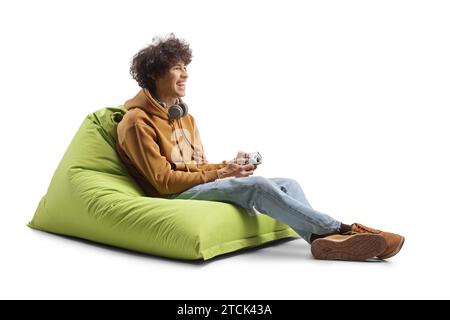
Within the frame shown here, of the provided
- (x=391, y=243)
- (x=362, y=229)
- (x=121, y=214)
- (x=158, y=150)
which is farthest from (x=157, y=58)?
(x=391, y=243)

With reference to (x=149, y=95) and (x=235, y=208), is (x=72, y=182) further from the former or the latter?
(x=235, y=208)

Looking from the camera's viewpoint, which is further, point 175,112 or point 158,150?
point 175,112

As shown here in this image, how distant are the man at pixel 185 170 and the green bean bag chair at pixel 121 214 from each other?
0.13m

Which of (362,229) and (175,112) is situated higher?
(175,112)

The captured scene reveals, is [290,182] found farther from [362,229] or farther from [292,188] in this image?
[362,229]

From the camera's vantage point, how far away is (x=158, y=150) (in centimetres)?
376

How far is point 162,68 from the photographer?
3.98 metres

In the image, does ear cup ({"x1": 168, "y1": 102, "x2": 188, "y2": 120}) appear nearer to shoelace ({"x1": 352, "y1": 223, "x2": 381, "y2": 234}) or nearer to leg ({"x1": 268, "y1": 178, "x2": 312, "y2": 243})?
leg ({"x1": 268, "y1": 178, "x2": 312, "y2": 243})

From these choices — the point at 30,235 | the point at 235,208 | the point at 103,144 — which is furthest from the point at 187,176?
the point at 30,235

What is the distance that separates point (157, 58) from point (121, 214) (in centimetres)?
97

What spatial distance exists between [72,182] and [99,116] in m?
0.46

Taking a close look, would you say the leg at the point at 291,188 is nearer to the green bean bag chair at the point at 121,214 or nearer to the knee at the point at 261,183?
the green bean bag chair at the point at 121,214

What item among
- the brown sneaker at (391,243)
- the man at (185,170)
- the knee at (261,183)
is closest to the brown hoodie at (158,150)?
the man at (185,170)

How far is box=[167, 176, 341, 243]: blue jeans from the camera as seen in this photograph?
3.46 meters
